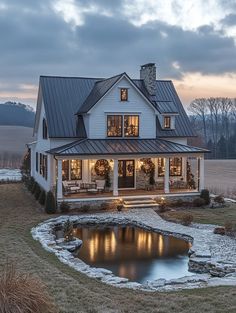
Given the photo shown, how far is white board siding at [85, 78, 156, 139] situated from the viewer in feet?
83.7

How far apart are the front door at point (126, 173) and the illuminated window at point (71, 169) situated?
2.44 metres

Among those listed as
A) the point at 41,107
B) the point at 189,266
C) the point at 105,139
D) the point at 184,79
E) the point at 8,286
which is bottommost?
the point at 189,266

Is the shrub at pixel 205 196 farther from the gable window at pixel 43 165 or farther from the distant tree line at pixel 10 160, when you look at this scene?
the distant tree line at pixel 10 160

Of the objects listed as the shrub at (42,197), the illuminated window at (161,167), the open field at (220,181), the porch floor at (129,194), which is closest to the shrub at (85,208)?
the porch floor at (129,194)

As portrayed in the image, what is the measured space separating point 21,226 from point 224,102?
268ft

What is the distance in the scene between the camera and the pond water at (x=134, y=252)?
13.1 m

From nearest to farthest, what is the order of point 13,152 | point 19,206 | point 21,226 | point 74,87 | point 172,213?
point 21,226, point 172,213, point 19,206, point 74,87, point 13,152

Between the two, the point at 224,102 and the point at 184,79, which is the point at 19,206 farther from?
the point at 224,102

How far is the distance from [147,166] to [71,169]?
469 cm

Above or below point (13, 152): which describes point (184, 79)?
above

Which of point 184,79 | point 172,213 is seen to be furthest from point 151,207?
point 184,79

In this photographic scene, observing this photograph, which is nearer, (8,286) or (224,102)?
(8,286)

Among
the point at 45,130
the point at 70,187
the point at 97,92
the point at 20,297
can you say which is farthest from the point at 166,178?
the point at 20,297

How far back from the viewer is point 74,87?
1117 inches
